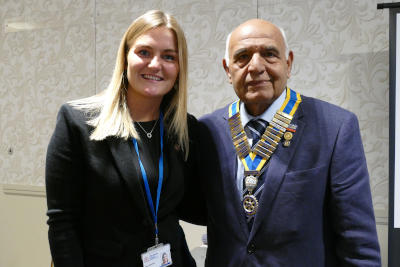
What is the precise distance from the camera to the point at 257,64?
1370 millimetres

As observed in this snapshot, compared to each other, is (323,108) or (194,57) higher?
(194,57)

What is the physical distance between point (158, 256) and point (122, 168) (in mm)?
349

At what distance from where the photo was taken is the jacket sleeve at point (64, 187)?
1359 mm

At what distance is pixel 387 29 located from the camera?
2.47 meters

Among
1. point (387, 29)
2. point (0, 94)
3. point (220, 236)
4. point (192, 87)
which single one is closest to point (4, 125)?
point (0, 94)

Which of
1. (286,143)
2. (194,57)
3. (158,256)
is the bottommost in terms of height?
(158,256)

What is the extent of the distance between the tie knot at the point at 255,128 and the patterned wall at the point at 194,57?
1.34m

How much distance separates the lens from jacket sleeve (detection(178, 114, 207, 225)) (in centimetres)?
160

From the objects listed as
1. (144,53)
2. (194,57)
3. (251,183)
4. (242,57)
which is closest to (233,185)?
(251,183)

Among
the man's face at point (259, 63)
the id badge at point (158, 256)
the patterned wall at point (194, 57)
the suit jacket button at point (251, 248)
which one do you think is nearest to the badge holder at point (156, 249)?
the id badge at point (158, 256)

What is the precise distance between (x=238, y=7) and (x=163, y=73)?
5.16 ft

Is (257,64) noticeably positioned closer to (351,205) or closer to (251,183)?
(251,183)

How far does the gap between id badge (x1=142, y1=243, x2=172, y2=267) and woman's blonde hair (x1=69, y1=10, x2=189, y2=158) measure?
373 millimetres

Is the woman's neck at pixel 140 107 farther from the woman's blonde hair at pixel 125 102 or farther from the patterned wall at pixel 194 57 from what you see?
the patterned wall at pixel 194 57
